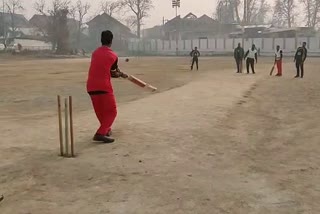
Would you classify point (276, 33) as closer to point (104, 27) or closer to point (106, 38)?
point (104, 27)

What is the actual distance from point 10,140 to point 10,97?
9.56m

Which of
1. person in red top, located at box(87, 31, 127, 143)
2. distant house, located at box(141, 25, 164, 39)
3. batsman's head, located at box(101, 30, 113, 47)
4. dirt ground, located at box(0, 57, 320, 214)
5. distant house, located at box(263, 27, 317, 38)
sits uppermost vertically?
distant house, located at box(141, 25, 164, 39)

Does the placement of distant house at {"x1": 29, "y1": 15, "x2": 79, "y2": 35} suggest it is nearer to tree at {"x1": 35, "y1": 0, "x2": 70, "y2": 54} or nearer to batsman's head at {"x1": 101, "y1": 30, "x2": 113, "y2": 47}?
tree at {"x1": 35, "y1": 0, "x2": 70, "y2": 54}

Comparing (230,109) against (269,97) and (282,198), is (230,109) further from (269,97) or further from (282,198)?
(282,198)

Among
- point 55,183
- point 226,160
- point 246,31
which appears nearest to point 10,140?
point 55,183

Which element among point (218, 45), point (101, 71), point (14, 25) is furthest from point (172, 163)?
point (14, 25)

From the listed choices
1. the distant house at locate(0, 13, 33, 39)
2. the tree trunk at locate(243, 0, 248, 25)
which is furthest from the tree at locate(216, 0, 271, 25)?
the distant house at locate(0, 13, 33, 39)

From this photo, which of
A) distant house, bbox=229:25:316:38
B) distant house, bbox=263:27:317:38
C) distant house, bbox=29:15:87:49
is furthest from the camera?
distant house, bbox=29:15:87:49

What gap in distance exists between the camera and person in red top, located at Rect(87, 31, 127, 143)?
7848mm

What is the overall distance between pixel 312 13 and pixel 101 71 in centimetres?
9352

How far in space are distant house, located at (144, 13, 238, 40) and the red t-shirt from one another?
89044mm

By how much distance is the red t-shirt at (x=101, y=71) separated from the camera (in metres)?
7.83

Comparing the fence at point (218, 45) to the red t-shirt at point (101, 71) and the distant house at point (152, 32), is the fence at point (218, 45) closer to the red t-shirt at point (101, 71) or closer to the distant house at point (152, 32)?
the distant house at point (152, 32)

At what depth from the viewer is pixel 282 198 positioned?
538cm
